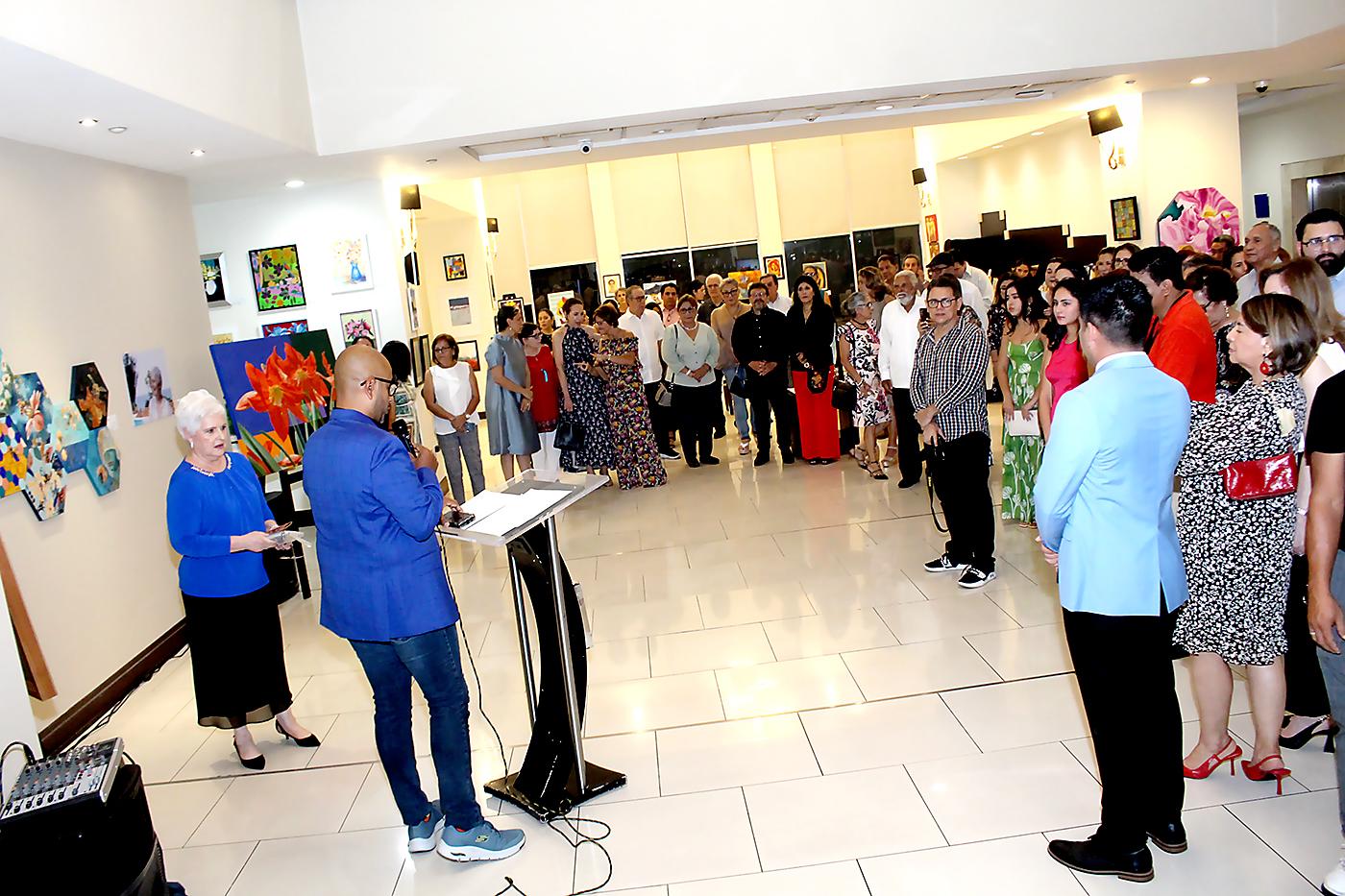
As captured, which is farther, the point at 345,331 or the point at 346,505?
the point at 345,331

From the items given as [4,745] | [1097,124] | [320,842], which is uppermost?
[1097,124]

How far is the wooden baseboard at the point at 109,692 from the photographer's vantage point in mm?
4973

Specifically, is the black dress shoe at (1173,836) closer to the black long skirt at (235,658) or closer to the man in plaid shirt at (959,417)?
the man in plaid shirt at (959,417)

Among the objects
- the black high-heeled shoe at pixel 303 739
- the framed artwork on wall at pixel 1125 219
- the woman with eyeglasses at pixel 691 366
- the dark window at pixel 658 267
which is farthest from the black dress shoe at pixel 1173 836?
the dark window at pixel 658 267

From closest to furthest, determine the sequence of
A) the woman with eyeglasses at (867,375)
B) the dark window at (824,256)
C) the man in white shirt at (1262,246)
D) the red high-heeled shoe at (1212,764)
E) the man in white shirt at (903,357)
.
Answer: the red high-heeled shoe at (1212,764) → the man in white shirt at (1262,246) → the man in white shirt at (903,357) → the woman with eyeglasses at (867,375) → the dark window at (824,256)

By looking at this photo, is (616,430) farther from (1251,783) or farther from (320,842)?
(1251,783)

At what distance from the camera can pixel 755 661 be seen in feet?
16.3

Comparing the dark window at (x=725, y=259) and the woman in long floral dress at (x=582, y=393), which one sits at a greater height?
the dark window at (x=725, y=259)

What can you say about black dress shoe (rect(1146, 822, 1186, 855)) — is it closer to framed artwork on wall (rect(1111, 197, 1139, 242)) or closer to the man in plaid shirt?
the man in plaid shirt

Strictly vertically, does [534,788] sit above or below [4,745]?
below

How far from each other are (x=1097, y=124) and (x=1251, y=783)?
8332mm

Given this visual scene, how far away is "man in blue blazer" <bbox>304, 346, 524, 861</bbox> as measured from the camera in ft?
10.3

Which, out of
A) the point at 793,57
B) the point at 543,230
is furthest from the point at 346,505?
the point at 543,230

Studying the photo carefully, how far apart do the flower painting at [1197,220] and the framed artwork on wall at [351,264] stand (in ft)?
24.1
